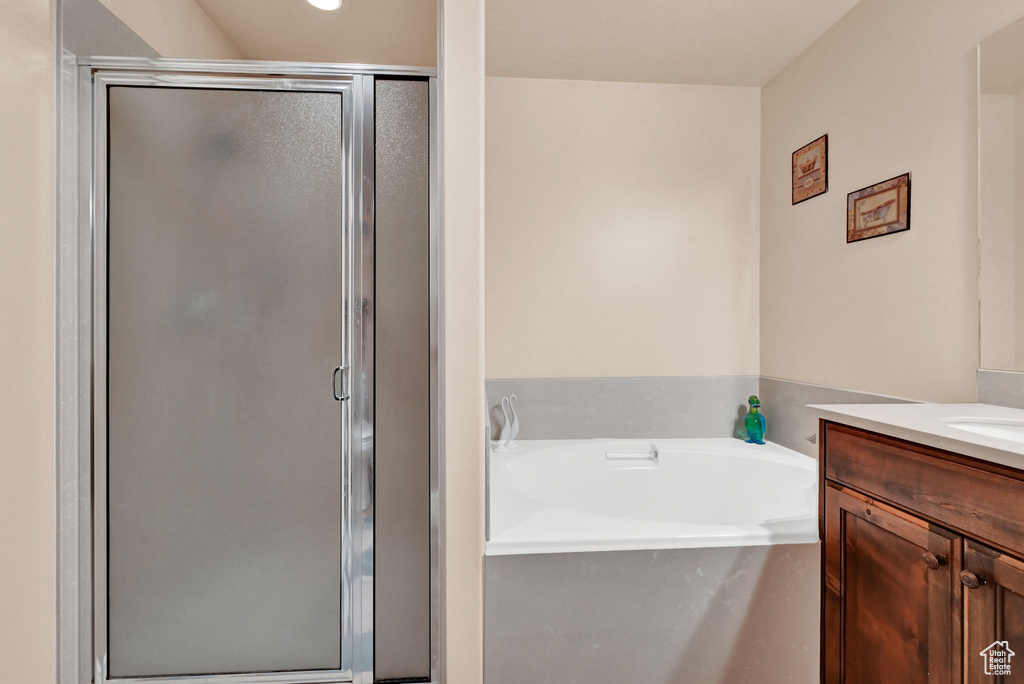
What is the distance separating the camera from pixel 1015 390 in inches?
50.1

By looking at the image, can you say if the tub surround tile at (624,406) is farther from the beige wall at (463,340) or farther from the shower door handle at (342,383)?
the beige wall at (463,340)

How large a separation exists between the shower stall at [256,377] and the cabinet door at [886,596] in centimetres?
112

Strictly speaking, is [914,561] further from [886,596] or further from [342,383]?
[342,383]

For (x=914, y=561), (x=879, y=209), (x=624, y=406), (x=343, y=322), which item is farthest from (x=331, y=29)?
(x=914, y=561)

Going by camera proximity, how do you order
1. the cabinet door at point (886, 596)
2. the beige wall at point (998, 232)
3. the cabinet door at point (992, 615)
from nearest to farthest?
the cabinet door at point (992, 615), the cabinet door at point (886, 596), the beige wall at point (998, 232)

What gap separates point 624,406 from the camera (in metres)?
2.31

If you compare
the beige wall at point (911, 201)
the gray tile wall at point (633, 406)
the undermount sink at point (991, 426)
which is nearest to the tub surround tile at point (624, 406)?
the gray tile wall at point (633, 406)

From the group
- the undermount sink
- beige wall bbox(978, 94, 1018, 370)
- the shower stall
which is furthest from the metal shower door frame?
beige wall bbox(978, 94, 1018, 370)

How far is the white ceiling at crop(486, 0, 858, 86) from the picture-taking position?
181cm

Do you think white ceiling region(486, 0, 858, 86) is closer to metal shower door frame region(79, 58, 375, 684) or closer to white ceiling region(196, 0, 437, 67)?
white ceiling region(196, 0, 437, 67)

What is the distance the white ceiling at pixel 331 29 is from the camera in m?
1.83

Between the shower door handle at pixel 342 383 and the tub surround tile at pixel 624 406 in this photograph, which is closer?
the shower door handle at pixel 342 383

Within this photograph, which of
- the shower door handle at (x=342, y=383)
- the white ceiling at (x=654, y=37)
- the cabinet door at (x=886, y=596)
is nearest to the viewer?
the cabinet door at (x=886, y=596)

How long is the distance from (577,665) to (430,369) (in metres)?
0.93
